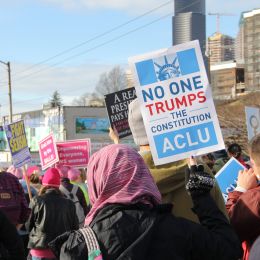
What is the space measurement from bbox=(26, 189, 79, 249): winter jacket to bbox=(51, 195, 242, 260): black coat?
4591mm

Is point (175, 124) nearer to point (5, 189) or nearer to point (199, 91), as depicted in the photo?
point (199, 91)

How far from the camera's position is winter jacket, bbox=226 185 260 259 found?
3.57 meters

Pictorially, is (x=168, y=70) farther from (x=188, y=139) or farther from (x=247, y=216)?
(x=247, y=216)

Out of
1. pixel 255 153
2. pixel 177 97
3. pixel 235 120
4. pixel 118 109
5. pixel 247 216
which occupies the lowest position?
pixel 235 120

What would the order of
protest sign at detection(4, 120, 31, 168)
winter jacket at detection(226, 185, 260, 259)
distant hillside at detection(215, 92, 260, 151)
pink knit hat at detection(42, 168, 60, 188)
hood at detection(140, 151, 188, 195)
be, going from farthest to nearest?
distant hillside at detection(215, 92, 260, 151) < protest sign at detection(4, 120, 31, 168) < pink knit hat at detection(42, 168, 60, 188) < winter jacket at detection(226, 185, 260, 259) < hood at detection(140, 151, 188, 195)

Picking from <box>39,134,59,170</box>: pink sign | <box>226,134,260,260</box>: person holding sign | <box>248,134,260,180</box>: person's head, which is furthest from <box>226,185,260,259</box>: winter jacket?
<box>39,134,59,170</box>: pink sign

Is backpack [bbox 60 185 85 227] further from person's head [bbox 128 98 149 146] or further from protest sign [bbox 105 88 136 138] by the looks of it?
person's head [bbox 128 98 149 146]

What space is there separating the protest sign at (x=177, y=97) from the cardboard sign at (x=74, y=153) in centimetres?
924

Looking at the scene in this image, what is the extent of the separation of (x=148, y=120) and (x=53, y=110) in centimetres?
4619

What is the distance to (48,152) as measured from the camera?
41.0 feet

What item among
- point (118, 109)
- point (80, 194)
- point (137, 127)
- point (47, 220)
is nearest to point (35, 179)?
point (80, 194)

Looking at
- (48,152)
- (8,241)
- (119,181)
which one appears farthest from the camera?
(48,152)

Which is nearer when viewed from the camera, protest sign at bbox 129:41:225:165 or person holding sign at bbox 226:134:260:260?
person holding sign at bbox 226:134:260:260

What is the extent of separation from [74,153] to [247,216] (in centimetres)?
1008
